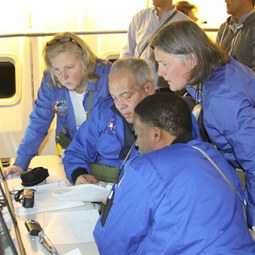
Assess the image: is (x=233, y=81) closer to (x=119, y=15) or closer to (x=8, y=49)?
(x=119, y=15)

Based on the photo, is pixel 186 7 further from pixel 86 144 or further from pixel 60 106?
pixel 86 144

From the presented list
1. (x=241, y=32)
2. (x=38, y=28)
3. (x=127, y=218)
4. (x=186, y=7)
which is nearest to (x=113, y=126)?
(x=127, y=218)

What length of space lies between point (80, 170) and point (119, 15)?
2997mm

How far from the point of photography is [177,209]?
1.16m

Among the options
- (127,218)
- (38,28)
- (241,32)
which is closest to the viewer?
(127,218)

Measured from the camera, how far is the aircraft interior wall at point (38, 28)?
4297mm

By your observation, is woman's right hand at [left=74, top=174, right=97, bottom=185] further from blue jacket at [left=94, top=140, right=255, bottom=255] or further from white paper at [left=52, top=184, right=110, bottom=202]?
blue jacket at [left=94, top=140, right=255, bottom=255]

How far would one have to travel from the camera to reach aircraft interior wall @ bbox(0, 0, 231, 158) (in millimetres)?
4297

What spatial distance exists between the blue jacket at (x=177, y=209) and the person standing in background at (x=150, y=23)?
2116 mm

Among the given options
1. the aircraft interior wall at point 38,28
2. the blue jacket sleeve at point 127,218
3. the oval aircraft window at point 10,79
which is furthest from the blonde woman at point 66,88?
the oval aircraft window at point 10,79

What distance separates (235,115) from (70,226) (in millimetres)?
957

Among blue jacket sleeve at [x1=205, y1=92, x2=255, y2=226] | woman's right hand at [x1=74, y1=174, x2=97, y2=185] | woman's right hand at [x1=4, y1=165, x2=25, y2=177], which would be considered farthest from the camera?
woman's right hand at [x1=4, y1=165, x2=25, y2=177]

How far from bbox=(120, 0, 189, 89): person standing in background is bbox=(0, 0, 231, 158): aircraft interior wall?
1.13 metres

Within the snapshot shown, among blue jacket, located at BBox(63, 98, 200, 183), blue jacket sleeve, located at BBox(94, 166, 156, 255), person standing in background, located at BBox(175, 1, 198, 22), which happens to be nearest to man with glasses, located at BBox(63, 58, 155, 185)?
blue jacket, located at BBox(63, 98, 200, 183)
